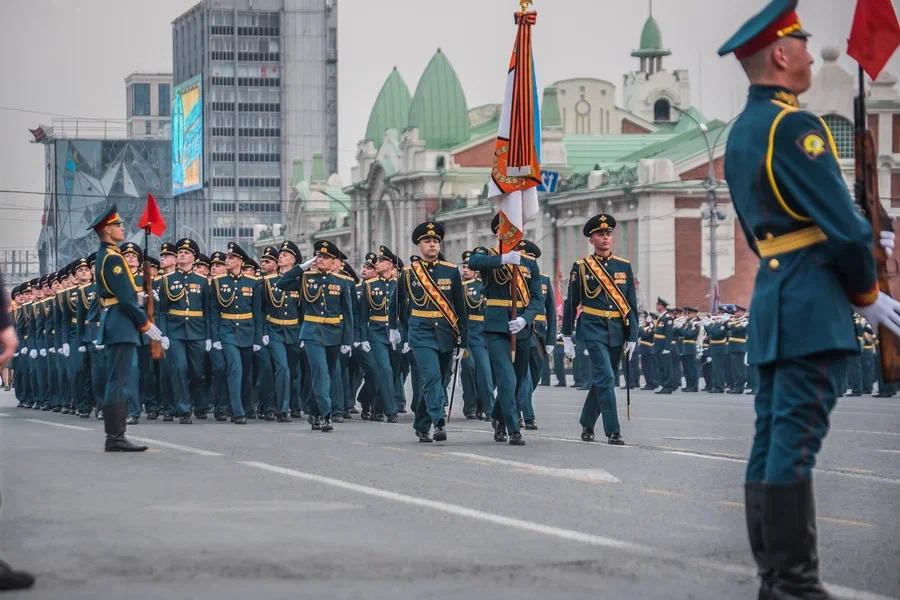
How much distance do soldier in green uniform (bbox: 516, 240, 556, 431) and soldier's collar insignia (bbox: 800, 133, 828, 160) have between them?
34.0 feet

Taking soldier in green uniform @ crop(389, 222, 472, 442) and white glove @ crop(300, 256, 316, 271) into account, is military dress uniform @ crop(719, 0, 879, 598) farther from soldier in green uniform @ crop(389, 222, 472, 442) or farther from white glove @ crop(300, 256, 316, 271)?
white glove @ crop(300, 256, 316, 271)

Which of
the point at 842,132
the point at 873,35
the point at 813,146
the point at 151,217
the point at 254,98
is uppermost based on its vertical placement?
the point at 254,98

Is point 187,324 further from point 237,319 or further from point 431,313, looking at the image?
point 431,313

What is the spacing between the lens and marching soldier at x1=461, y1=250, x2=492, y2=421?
16656mm

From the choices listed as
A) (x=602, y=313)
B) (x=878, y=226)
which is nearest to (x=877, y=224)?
(x=878, y=226)

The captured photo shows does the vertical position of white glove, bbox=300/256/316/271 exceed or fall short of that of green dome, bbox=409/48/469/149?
it falls short

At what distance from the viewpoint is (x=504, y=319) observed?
16.0 m

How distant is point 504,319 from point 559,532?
7.30 metres

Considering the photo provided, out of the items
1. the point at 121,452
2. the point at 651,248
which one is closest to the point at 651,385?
the point at 121,452

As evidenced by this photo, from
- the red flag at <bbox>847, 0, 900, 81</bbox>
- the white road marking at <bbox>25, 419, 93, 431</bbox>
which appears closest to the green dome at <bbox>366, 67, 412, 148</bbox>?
the white road marking at <bbox>25, 419, 93, 431</bbox>

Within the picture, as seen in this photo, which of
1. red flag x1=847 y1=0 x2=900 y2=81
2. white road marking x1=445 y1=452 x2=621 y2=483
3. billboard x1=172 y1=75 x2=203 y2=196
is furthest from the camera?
billboard x1=172 y1=75 x2=203 y2=196

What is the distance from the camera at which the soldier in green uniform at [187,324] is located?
21.8 metres

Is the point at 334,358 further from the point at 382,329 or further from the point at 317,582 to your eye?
the point at 317,582

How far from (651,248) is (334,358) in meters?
50.7
